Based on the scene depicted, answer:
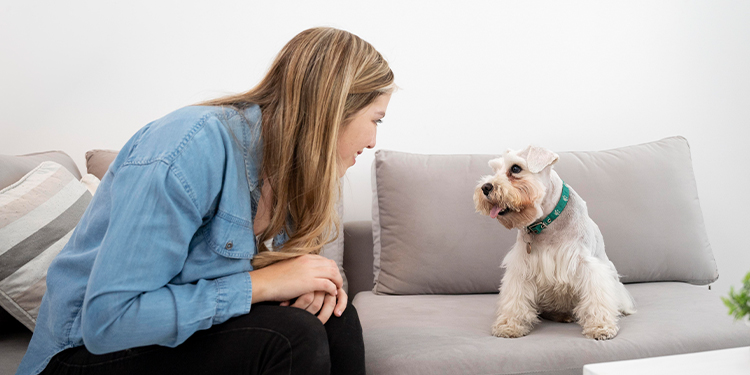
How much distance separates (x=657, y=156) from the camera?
1.98m

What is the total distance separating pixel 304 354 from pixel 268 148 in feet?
1.33

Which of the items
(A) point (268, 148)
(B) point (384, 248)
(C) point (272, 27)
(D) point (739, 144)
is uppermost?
(C) point (272, 27)

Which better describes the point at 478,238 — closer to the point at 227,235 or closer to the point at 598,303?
the point at 598,303

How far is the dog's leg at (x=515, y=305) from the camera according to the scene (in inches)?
53.7

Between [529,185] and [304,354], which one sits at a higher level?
[529,185]

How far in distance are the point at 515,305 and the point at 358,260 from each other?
0.78 meters

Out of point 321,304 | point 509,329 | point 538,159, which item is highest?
point 538,159

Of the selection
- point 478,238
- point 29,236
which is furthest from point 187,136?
point 478,238

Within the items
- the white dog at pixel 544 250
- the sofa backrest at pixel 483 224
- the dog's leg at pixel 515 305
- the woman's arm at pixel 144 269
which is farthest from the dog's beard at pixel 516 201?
the woman's arm at pixel 144 269

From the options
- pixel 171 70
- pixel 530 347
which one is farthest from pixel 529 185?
pixel 171 70

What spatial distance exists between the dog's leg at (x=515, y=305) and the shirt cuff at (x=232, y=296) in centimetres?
79

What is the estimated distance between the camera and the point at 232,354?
0.84 m

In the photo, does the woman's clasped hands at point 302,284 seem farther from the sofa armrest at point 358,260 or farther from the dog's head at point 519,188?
the sofa armrest at point 358,260

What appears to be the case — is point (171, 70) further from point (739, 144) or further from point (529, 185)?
point (739, 144)
